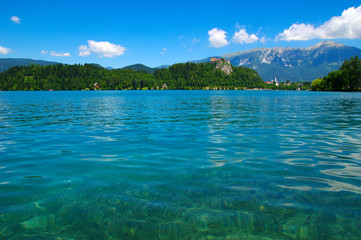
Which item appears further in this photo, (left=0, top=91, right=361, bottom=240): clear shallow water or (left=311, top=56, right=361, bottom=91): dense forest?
(left=311, top=56, right=361, bottom=91): dense forest

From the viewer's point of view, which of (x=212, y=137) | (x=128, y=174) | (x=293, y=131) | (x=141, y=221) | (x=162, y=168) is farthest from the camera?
(x=293, y=131)

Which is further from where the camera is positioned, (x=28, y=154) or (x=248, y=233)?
(x=28, y=154)

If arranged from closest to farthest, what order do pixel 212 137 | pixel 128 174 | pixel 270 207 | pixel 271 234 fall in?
pixel 271 234, pixel 270 207, pixel 128 174, pixel 212 137

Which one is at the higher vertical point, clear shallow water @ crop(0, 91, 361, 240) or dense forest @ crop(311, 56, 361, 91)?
dense forest @ crop(311, 56, 361, 91)

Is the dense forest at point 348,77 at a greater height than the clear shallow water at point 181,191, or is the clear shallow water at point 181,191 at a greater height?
the dense forest at point 348,77

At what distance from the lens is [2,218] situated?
586cm

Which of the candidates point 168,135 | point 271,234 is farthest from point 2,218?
point 168,135

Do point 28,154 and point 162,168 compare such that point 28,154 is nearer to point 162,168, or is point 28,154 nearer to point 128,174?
point 128,174

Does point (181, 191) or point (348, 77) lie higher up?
point (348, 77)

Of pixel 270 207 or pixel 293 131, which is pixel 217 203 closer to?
pixel 270 207

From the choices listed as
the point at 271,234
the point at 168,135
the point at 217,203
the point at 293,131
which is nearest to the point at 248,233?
the point at 271,234

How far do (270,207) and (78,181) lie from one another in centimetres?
643

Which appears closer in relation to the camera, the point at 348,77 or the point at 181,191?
the point at 181,191

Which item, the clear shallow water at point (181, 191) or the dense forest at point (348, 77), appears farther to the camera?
the dense forest at point (348, 77)
